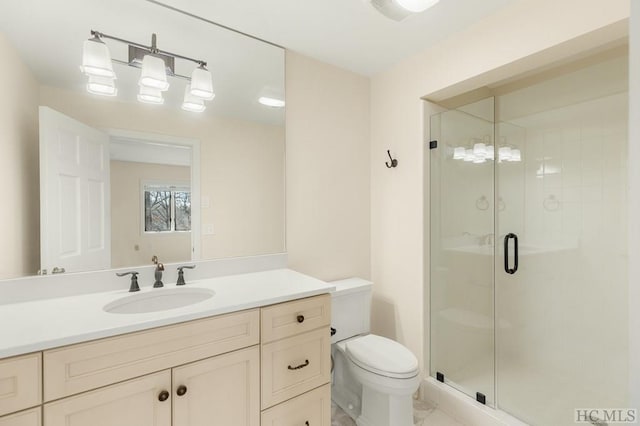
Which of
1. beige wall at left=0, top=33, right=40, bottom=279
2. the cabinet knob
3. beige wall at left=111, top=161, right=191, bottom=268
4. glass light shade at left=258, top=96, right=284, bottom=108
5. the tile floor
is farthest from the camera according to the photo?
glass light shade at left=258, top=96, right=284, bottom=108

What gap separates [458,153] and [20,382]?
8.10ft

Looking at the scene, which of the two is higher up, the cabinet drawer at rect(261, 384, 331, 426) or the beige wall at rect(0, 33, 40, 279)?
the beige wall at rect(0, 33, 40, 279)

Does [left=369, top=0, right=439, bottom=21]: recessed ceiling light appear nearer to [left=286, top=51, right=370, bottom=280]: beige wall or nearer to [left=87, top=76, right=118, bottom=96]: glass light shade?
[left=286, top=51, right=370, bottom=280]: beige wall

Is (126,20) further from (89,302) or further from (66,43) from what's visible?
(89,302)

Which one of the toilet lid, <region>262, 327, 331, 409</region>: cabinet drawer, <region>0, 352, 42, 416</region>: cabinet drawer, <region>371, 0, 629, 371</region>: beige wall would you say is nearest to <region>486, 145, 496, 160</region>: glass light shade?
<region>371, 0, 629, 371</region>: beige wall

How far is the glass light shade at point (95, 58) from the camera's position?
1426 millimetres

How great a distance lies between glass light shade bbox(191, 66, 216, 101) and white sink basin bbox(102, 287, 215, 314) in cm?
107

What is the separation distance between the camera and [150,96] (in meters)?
1.60

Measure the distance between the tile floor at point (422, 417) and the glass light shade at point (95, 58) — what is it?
2.28m

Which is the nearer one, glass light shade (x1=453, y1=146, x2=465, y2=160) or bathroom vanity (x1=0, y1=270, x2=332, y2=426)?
bathroom vanity (x1=0, y1=270, x2=332, y2=426)

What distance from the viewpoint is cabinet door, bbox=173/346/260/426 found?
115 cm

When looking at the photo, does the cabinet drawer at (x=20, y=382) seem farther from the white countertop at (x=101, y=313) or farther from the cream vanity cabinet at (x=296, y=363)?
the cream vanity cabinet at (x=296, y=363)

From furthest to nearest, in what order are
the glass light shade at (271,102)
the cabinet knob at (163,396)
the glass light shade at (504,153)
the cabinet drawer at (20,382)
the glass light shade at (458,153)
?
the glass light shade at (504,153) → the glass light shade at (458,153) → the glass light shade at (271,102) → the cabinet knob at (163,396) → the cabinet drawer at (20,382)

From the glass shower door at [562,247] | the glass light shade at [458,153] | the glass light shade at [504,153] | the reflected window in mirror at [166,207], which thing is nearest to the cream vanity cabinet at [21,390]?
the reflected window in mirror at [166,207]
